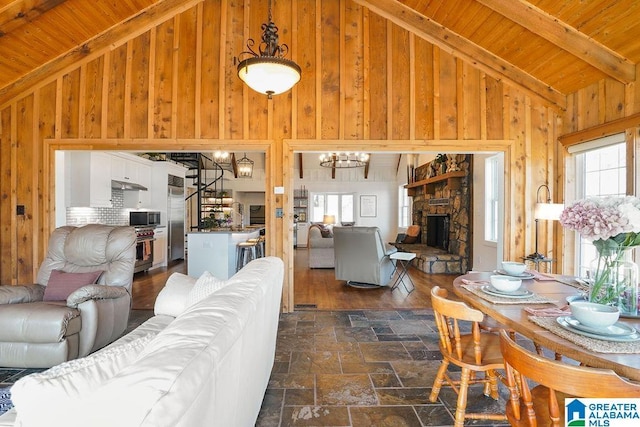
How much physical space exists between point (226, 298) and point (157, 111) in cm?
365

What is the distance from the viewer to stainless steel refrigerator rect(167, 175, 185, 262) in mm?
Result: 7367

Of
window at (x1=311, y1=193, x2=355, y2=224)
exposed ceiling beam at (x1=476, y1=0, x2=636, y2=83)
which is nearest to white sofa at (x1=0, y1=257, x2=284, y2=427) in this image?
exposed ceiling beam at (x1=476, y1=0, x2=636, y2=83)

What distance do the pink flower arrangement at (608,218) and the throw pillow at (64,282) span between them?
11.9 feet

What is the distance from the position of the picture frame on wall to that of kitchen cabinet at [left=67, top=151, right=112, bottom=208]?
815cm

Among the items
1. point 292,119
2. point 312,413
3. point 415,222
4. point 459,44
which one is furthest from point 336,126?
point 415,222

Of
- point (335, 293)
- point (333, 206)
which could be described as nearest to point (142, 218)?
point (335, 293)

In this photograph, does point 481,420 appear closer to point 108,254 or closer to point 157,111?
point 108,254

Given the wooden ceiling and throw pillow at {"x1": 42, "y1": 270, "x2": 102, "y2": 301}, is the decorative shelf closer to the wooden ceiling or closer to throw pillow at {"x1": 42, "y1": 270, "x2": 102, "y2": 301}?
the wooden ceiling

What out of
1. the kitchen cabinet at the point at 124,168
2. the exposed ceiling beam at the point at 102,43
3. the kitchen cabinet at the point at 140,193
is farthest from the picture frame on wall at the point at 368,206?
the exposed ceiling beam at the point at 102,43

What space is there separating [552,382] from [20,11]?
15.9 ft

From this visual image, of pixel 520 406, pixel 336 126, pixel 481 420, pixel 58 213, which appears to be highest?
pixel 336 126

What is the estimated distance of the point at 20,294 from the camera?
279 cm

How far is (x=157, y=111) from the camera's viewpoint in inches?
163
